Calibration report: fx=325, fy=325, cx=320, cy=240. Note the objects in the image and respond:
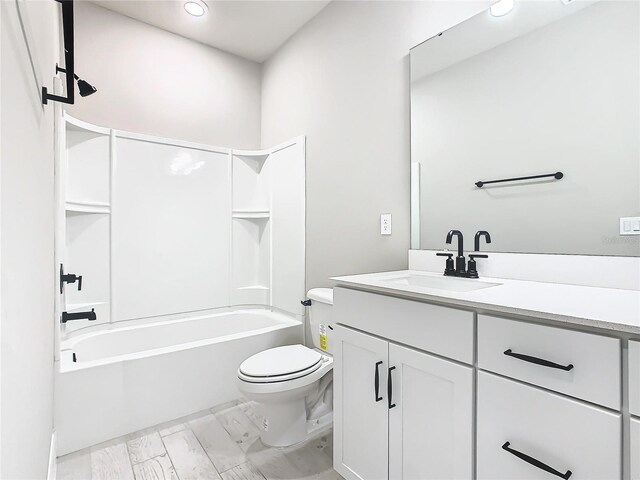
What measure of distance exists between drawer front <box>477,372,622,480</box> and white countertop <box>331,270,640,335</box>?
0.20 meters

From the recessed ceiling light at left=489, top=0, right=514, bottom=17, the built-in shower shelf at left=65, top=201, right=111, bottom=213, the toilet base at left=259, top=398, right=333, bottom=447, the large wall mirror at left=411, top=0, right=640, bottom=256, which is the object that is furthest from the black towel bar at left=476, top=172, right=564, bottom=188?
the built-in shower shelf at left=65, top=201, right=111, bottom=213

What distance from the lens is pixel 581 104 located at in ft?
3.92

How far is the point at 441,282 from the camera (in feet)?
4.72

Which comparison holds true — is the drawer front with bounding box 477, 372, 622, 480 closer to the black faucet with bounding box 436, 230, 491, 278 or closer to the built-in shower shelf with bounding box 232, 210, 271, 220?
the black faucet with bounding box 436, 230, 491, 278

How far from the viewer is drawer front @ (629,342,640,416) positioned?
0.67m

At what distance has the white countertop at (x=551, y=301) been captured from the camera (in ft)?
2.38

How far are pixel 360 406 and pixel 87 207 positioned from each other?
6.90 ft

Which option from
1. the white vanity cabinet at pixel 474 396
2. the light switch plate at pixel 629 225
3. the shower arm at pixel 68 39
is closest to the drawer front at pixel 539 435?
the white vanity cabinet at pixel 474 396

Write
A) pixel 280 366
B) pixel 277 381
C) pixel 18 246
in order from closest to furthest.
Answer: pixel 18 246, pixel 277 381, pixel 280 366

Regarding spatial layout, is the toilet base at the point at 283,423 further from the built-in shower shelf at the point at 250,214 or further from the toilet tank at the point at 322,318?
the built-in shower shelf at the point at 250,214

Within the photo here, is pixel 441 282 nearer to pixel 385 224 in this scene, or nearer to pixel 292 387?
pixel 385 224

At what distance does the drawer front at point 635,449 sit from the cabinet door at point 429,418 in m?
0.34

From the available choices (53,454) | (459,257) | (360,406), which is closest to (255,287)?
(53,454)

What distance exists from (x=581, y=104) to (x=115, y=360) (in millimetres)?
2468
